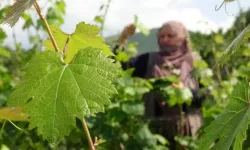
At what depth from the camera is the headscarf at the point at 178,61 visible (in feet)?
14.3

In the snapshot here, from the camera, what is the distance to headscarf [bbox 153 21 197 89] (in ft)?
14.3

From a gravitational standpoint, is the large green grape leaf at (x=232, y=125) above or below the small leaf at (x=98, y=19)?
above

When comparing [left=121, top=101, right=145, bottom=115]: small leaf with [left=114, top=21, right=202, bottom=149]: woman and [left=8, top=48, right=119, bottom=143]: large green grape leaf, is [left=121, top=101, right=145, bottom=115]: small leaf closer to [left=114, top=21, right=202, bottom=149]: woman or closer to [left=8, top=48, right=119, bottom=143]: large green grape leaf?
[left=114, top=21, right=202, bottom=149]: woman

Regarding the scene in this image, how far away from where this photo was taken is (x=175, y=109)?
4.22m

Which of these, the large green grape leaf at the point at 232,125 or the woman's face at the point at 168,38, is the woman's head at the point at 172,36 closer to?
the woman's face at the point at 168,38

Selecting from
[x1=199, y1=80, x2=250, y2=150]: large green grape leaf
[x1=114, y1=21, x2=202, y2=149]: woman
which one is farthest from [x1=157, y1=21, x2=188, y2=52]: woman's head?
[x1=199, y1=80, x2=250, y2=150]: large green grape leaf

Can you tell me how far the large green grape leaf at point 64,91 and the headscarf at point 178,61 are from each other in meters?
3.40

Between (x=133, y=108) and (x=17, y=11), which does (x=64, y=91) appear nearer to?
(x=17, y=11)

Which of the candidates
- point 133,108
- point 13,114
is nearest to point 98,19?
point 133,108

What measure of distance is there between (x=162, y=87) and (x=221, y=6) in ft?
9.24

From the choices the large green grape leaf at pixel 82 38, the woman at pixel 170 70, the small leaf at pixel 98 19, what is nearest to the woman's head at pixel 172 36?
the woman at pixel 170 70

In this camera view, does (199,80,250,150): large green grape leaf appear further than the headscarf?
No

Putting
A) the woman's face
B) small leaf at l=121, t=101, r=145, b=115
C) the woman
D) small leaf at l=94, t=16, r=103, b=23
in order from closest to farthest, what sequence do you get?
small leaf at l=121, t=101, r=145, b=115, small leaf at l=94, t=16, r=103, b=23, the woman, the woman's face

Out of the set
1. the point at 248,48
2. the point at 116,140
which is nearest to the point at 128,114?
the point at 116,140
